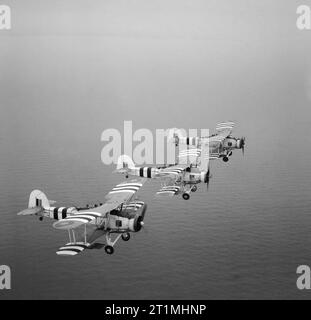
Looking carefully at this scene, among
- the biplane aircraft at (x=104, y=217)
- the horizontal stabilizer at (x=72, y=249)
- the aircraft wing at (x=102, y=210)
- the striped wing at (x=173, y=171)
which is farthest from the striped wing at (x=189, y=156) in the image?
the horizontal stabilizer at (x=72, y=249)

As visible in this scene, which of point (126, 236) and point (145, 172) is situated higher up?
point (145, 172)

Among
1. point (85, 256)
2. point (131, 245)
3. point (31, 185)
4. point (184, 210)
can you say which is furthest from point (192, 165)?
point (31, 185)

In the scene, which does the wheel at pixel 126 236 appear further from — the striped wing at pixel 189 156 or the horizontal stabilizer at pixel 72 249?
the striped wing at pixel 189 156

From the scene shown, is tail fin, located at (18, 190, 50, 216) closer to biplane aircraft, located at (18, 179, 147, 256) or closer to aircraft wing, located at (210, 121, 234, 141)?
biplane aircraft, located at (18, 179, 147, 256)

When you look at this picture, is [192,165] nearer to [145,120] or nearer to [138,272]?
[138,272]

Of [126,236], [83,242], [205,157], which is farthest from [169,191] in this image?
[83,242]

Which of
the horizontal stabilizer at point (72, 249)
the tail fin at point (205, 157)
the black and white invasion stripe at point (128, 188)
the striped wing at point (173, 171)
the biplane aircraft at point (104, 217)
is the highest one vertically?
the tail fin at point (205, 157)

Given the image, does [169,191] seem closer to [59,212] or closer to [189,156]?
[189,156]
